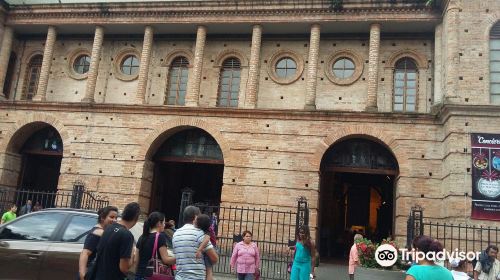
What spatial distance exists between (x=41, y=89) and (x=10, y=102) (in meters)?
1.53

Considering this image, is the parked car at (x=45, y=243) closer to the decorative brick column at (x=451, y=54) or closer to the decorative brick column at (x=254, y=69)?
the decorative brick column at (x=254, y=69)

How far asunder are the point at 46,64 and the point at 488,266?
19.7 m

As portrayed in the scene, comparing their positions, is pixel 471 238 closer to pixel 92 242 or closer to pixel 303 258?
pixel 303 258

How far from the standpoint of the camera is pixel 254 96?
64.4 feet

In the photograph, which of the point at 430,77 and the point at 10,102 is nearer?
the point at 430,77

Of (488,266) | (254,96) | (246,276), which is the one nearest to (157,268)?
(246,276)

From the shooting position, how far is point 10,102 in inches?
846

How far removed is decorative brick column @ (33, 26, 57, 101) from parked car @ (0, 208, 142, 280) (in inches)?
599

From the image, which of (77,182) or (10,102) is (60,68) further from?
(77,182)

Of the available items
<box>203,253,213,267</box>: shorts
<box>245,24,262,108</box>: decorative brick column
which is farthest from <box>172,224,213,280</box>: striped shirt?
<box>245,24,262,108</box>: decorative brick column

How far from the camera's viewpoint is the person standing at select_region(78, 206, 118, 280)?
18.4 ft

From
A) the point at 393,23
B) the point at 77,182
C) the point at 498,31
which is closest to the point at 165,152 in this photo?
the point at 77,182

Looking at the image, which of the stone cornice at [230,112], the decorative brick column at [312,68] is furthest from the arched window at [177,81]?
the decorative brick column at [312,68]

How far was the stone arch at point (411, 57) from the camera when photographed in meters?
19.5
